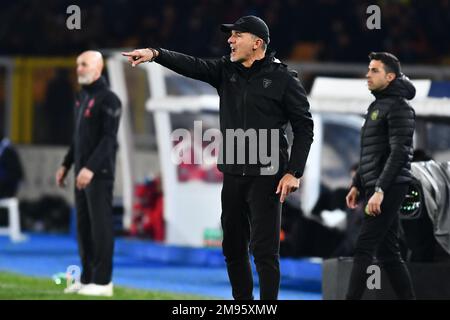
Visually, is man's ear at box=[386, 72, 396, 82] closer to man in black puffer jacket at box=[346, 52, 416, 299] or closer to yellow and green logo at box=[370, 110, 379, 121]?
man in black puffer jacket at box=[346, 52, 416, 299]

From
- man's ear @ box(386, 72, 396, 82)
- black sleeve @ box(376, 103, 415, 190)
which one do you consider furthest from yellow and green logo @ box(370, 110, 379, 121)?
man's ear @ box(386, 72, 396, 82)

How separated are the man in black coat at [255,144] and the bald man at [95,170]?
3160 mm

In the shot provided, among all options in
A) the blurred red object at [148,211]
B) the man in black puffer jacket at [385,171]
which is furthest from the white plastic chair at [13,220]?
the man in black puffer jacket at [385,171]

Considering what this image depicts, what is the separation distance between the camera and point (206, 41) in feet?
81.6

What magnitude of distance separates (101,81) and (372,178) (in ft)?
10.3

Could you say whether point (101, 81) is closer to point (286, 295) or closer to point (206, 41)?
point (286, 295)

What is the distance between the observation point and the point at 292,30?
2517cm

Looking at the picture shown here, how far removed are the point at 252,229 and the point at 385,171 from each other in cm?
168

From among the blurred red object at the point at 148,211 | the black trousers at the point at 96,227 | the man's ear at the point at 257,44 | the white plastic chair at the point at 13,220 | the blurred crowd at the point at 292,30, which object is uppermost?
the blurred crowd at the point at 292,30

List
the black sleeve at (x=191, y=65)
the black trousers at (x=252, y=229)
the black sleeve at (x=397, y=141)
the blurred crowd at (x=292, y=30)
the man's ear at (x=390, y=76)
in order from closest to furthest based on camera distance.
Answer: the black sleeve at (x=191, y=65)
the black trousers at (x=252, y=229)
the black sleeve at (x=397, y=141)
the man's ear at (x=390, y=76)
the blurred crowd at (x=292, y=30)

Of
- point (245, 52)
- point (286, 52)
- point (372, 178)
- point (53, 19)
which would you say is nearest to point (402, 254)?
point (372, 178)

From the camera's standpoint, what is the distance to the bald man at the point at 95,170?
1348 centimetres

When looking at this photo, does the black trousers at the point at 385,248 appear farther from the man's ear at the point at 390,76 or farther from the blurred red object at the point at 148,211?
the blurred red object at the point at 148,211

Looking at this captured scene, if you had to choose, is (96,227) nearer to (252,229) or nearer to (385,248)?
(385,248)
